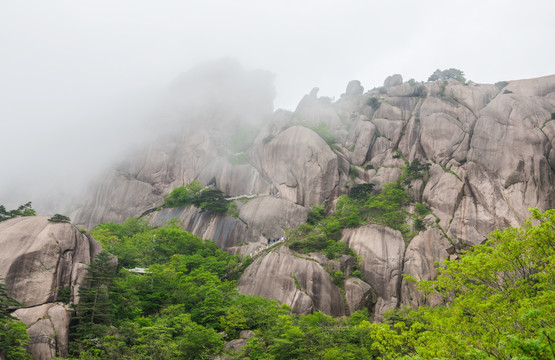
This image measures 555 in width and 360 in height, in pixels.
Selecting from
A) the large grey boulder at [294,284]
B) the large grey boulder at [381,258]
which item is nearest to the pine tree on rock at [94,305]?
the large grey boulder at [294,284]

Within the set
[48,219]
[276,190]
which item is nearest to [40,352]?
[48,219]

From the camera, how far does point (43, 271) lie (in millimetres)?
24359

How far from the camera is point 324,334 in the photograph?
24359 mm

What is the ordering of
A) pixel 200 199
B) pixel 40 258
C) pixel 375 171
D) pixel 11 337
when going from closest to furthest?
1. pixel 11 337
2. pixel 40 258
3. pixel 200 199
4. pixel 375 171

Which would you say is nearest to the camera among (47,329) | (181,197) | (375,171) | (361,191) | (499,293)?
(499,293)

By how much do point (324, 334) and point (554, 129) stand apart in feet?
132

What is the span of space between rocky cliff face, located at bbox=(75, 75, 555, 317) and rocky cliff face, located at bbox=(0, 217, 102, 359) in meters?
17.1

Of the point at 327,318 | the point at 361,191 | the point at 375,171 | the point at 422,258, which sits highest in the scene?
the point at 375,171

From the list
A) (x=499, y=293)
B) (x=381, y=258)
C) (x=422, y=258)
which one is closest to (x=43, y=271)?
(x=499, y=293)

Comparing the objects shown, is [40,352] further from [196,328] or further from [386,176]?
[386,176]

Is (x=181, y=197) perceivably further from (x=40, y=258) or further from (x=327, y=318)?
(x=327, y=318)

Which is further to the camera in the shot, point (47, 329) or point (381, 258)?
point (381, 258)

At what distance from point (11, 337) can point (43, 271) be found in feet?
23.1

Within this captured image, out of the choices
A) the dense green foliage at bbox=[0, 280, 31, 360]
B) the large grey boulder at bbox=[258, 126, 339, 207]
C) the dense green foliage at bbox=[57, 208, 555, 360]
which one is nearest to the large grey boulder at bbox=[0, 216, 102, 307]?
the dense green foliage at bbox=[57, 208, 555, 360]
